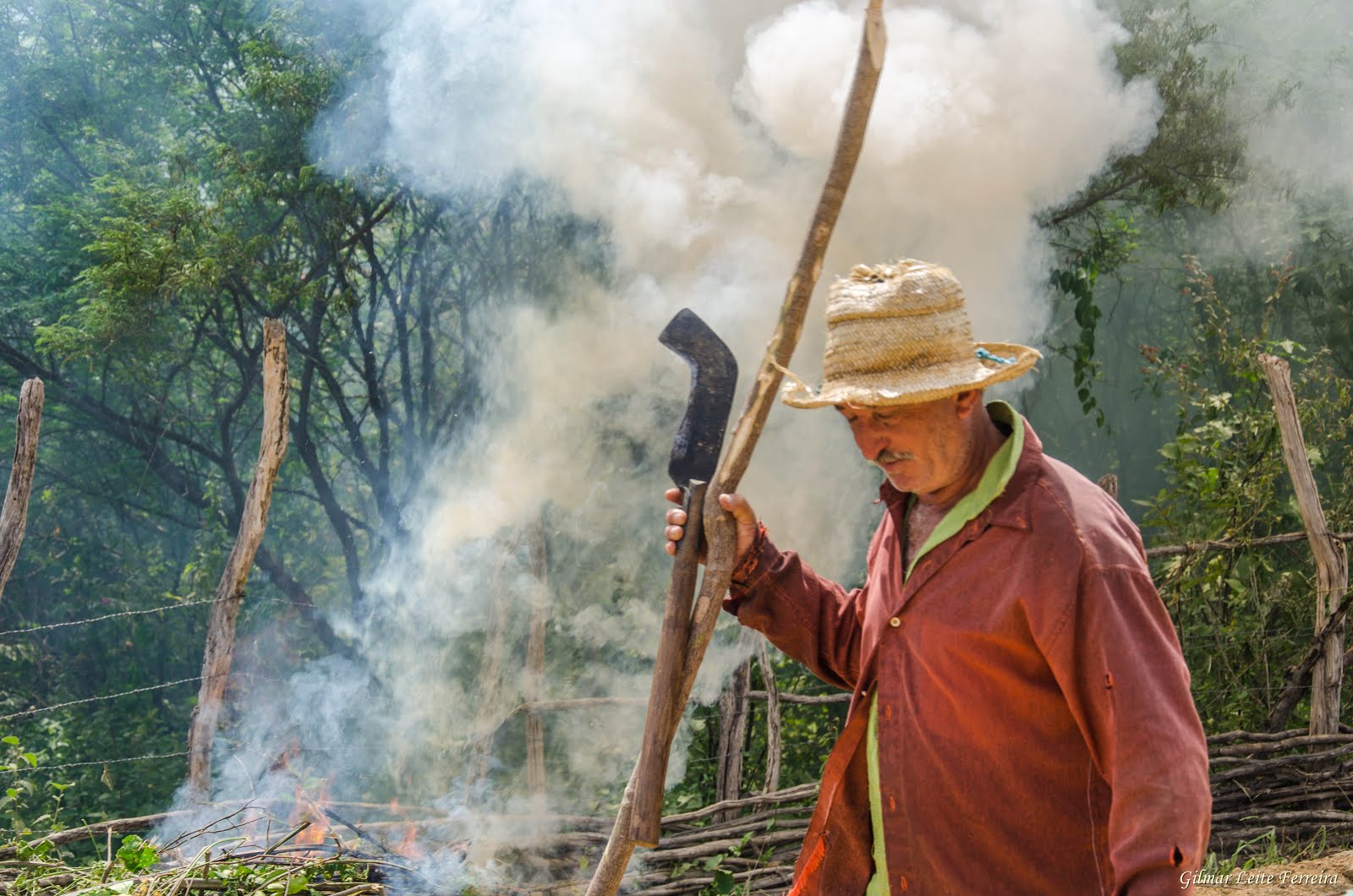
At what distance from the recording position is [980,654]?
2.20 meters

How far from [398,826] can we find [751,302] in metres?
3.16

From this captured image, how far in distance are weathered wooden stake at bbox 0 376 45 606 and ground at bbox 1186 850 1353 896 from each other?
552cm

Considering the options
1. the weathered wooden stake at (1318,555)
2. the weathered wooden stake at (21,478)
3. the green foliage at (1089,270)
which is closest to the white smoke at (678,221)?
the green foliage at (1089,270)

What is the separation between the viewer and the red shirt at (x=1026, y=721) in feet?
6.27

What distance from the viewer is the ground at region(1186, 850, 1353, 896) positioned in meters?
4.50

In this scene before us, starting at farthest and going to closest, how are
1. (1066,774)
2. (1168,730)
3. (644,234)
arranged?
(644,234) < (1066,774) < (1168,730)

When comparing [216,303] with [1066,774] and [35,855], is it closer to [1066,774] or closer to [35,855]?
[35,855]

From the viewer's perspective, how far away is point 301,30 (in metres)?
Answer: 7.72

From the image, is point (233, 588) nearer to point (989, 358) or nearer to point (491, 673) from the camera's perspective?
point (491, 673)

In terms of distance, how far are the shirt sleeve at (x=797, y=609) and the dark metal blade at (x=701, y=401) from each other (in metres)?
0.26

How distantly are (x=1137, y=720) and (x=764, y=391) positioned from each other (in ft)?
3.68

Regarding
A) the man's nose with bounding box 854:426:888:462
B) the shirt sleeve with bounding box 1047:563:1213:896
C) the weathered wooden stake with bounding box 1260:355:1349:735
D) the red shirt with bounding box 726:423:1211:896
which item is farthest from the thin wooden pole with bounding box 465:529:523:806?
the weathered wooden stake with bounding box 1260:355:1349:735

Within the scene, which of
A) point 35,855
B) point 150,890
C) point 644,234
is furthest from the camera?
point 644,234

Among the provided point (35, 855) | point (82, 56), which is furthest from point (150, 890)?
point (82, 56)
